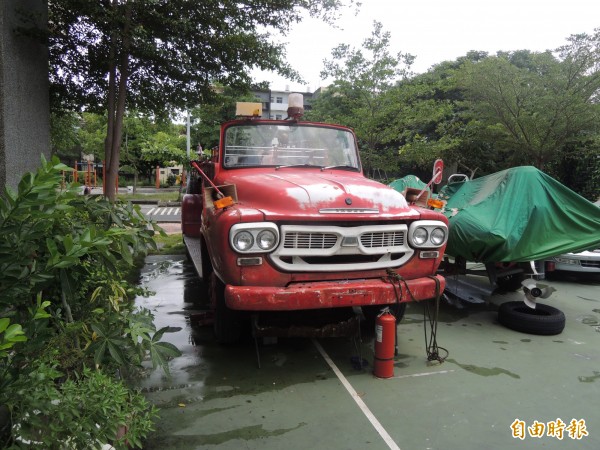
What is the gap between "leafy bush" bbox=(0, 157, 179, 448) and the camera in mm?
1951

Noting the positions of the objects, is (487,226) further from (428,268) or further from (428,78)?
(428,78)

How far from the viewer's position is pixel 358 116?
42.7 ft

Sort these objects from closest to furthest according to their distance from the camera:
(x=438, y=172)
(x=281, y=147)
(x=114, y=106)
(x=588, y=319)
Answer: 1. (x=438, y=172)
2. (x=281, y=147)
3. (x=588, y=319)
4. (x=114, y=106)

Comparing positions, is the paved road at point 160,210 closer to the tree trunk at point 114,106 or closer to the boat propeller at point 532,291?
the tree trunk at point 114,106

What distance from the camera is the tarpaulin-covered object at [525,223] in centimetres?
519

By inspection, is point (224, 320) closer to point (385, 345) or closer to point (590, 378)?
point (385, 345)

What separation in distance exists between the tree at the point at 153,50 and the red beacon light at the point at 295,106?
245 cm

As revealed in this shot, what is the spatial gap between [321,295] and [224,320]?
4.24ft

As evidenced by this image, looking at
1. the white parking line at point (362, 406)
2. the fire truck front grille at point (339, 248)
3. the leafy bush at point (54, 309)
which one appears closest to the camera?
the leafy bush at point (54, 309)

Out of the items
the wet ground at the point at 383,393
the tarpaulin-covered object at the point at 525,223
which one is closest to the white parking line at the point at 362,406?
the wet ground at the point at 383,393

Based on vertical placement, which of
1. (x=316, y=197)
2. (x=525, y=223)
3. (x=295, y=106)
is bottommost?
(x=525, y=223)

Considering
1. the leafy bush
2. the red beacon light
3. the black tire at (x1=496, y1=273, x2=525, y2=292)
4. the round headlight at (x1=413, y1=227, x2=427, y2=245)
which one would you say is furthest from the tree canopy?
the leafy bush

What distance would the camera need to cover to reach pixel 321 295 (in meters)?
3.41

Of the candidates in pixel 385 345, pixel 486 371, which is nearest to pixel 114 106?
pixel 385 345
